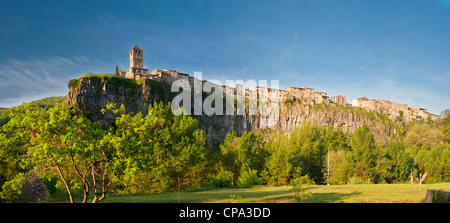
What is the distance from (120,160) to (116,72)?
89701 mm

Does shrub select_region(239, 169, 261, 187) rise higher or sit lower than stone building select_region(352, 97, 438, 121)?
lower

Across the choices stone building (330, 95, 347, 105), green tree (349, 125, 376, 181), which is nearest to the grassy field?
green tree (349, 125, 376, 181)

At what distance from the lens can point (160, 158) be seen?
102 feet

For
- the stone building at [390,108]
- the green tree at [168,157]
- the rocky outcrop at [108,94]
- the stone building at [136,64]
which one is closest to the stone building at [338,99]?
the stone building at [390,108]

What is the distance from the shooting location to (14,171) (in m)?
36.1

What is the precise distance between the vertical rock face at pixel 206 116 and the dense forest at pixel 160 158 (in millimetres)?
6145

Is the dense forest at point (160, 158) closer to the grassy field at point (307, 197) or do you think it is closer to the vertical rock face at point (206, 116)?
the grassy field at point (307, 197)

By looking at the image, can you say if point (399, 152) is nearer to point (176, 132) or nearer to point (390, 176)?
point (390, 176)

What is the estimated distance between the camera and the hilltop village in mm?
103000

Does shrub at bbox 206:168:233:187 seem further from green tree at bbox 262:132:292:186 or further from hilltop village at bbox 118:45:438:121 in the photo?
hilltop village at bbox 118:45:438:121

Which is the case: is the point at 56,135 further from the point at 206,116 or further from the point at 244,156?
the point at 206,116

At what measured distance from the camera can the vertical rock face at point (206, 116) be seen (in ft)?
257

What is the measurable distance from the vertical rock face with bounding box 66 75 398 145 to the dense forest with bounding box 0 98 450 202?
6145 mm

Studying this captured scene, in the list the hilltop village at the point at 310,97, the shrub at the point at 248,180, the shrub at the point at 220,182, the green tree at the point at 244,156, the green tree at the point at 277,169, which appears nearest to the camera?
the shrub at the point at 220,182
